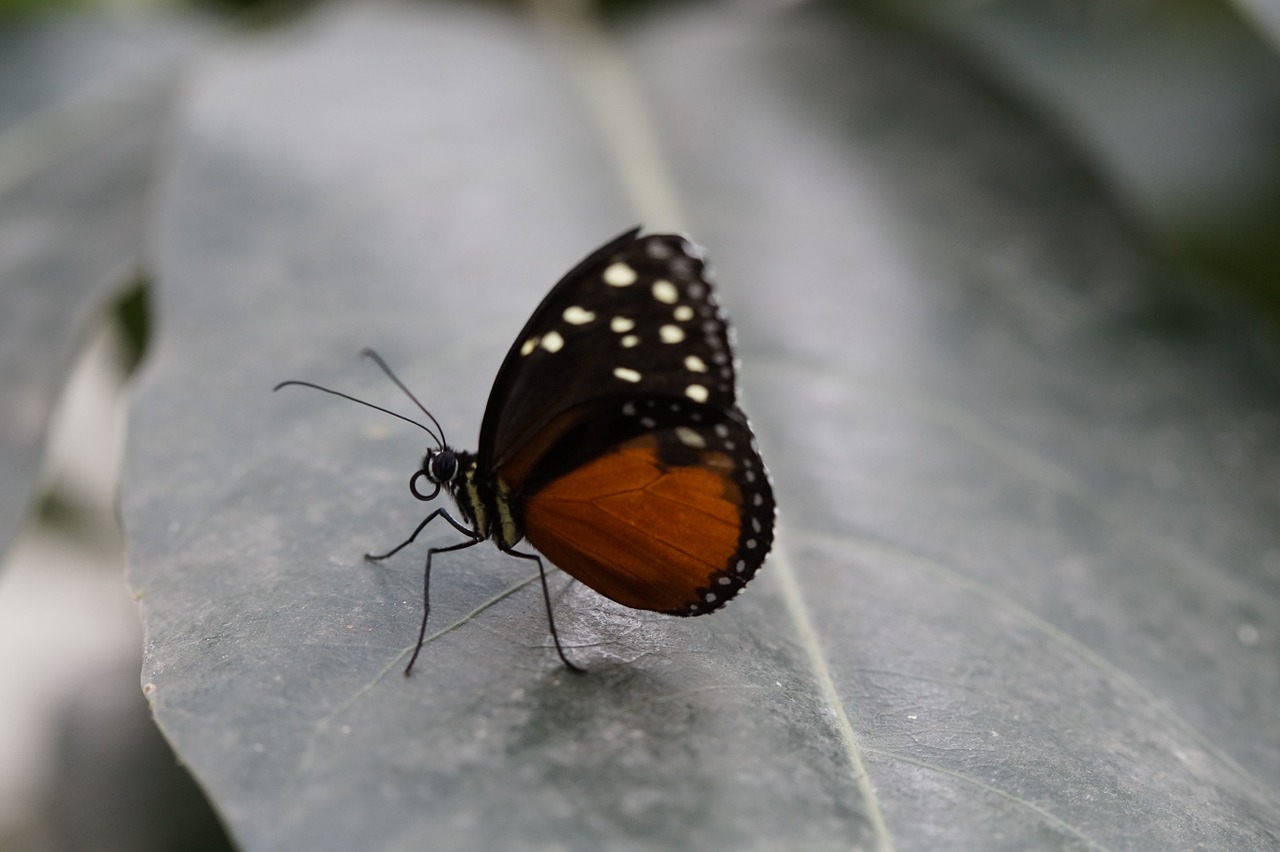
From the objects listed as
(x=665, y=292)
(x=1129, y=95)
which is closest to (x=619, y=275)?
(x=665, y=292)

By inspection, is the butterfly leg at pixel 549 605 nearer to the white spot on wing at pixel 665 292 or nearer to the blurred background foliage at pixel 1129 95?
the white spot on wing at pixel 665 292

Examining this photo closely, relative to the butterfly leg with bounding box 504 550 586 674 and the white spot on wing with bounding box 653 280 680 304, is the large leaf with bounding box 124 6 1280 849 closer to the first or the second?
the butterfly leg with bounding box 504 550 586 674

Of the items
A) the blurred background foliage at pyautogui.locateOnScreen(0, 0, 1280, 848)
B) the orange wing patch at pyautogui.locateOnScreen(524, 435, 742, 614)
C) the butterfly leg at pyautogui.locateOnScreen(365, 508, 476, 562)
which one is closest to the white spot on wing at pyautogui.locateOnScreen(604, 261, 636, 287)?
the orange wing patch at pyautogui.locateOnScreen(524, 435, 742, 614)

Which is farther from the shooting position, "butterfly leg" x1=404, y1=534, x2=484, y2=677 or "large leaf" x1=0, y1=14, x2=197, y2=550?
"large leaf" x1=0, y1=14, x2=197, y2=550

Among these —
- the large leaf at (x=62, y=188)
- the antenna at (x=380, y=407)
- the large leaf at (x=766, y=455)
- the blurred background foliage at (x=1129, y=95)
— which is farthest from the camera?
the blurred background foliage at (x=1129, y=95)

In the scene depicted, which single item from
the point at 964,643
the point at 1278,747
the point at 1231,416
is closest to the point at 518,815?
the point at 964,643

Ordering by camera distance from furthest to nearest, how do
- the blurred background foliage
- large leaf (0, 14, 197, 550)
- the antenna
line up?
the blurred background foliage
large leaf (0, 14, 197, 550)
the antenna

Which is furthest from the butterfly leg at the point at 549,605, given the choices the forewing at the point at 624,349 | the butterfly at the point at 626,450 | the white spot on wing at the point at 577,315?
the white spot on wing at the point at 577,315
